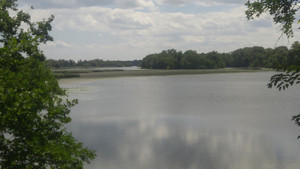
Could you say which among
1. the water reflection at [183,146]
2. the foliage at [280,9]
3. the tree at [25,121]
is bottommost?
the water reflection at [183,146]

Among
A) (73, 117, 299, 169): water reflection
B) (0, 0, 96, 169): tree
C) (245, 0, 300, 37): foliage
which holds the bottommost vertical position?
(73, 117, 299, 169): water reflection

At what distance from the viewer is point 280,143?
632 inches

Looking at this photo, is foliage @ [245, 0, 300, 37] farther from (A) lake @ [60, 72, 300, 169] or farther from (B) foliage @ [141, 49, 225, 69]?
(B) foliage @ [141, 49, 225, 69]

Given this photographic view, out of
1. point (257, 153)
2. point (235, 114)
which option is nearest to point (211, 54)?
point (235, 114)

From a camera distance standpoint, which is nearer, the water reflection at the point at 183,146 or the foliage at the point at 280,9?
the foliage at the point at 280,9

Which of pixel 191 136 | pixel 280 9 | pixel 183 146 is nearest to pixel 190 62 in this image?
pixel 191 136

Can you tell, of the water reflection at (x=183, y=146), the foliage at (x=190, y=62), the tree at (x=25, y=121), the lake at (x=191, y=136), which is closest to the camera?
the tree at (x=25, y=121)

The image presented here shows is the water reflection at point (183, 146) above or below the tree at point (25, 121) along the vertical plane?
below

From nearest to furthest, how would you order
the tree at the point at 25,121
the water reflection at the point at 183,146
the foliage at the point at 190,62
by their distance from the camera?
the tree at the point at 25,121, the water reflection at the point at 183,146, the foliage at the point at 190,62

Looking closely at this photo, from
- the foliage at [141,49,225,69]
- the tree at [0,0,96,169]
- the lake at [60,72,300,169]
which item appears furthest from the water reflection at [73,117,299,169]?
the foliage at [141,49,225,69]

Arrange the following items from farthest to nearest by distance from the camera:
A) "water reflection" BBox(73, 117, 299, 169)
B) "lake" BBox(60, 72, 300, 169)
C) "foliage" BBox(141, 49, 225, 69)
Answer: "foliage" BBox(141, 49, 225, 69) → "lake" BBox(60, 72, 300, 169) → "water reflection" BBox(73, 117, 299, 169)

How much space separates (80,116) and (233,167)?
51.1ft

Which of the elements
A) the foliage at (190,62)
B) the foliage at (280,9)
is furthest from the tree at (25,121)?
the foliage at (190,62)

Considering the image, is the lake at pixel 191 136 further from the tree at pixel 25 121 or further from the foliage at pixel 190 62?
the foliage at pixel 190 62
